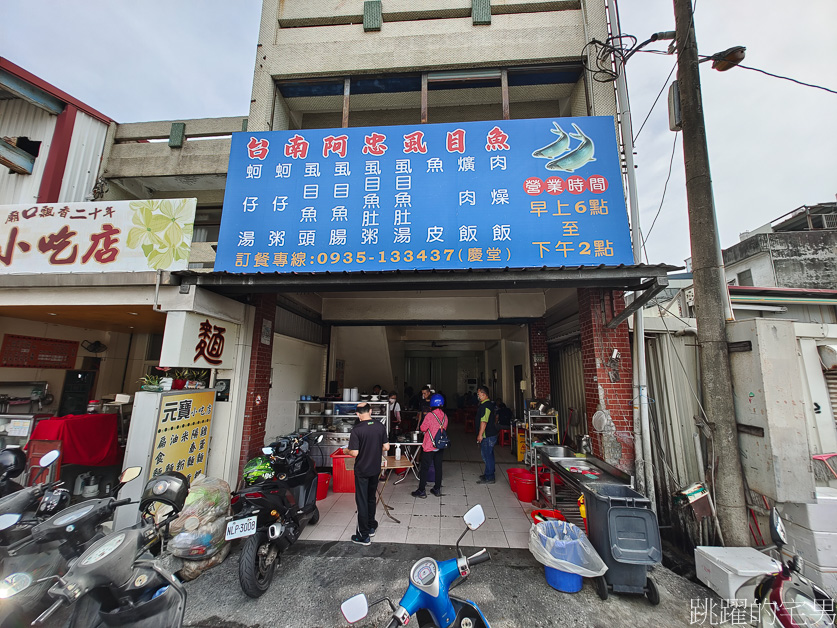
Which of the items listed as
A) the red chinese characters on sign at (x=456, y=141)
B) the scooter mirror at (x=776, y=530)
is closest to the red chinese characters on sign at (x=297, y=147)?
the red chinese characters on sign at (x=456, y=141)

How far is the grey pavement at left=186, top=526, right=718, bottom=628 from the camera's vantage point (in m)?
2.86

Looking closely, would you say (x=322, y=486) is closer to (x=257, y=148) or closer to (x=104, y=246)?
(x=104, y=246)

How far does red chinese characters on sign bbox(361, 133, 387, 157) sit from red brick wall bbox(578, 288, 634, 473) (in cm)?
408

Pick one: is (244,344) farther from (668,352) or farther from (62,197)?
(668,352)

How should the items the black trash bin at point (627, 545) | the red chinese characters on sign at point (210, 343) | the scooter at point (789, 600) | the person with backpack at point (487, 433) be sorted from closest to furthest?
the scooter at point (789, 600) < the black trash bin at point (627, 545) < the red chinese characters on sign at point (210, 343) < the person with backpack at point (487, 433)

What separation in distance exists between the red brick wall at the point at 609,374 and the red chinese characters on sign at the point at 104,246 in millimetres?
7268

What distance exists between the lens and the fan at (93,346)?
790 cm

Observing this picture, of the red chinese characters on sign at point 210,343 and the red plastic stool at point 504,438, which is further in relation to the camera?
the red plastic stool at point 504,438

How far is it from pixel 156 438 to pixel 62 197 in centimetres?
652

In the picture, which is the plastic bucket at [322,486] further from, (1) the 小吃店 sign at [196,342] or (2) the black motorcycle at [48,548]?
(2) the black motorcycle at [48,548]

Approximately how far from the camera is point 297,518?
391cm

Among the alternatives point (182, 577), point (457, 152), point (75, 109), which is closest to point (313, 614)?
point (182, 577)

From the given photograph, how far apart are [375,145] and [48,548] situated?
607 cm

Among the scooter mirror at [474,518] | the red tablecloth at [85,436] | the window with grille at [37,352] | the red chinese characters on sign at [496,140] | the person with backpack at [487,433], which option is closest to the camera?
the scooter mirror at [474,518]
